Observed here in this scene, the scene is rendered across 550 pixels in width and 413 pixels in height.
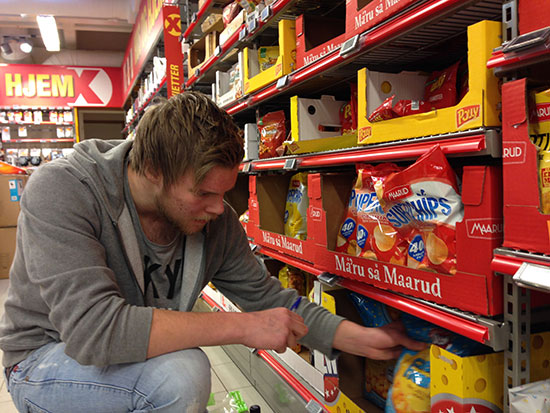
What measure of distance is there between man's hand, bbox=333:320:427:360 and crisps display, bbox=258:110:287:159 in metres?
1.40

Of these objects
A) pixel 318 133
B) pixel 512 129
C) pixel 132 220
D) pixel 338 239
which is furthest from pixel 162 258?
pixel 318 133

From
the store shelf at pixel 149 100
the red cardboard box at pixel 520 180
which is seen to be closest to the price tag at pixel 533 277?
the red cardboard box at pixel 520 180

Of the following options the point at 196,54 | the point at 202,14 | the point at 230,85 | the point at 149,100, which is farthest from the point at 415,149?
the point at 149,100

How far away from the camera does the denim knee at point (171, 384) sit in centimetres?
116

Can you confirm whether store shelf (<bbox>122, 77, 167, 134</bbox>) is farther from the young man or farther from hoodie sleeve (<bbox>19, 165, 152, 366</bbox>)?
hoodie sleeve (<bbox>19, 165, 152, 366</bbox>)

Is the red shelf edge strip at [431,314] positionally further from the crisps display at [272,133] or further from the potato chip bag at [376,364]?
the crisps display at [272,133]

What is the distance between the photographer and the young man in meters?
1.13

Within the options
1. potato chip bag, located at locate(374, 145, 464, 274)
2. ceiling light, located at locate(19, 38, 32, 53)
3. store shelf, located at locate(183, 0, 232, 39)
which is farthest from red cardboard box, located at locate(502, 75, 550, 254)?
ceiling light, located at locate(19, 38, 32, 53)

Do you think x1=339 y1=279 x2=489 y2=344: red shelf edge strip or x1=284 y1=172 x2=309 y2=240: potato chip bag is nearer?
x1=339 y1=279 x2=489 y2=344: red shelf edge strip

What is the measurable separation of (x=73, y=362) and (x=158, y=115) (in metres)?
0.69

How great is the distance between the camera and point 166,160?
1222 mm

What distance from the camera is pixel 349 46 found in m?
1.64

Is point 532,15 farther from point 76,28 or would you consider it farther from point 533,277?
point 76,28

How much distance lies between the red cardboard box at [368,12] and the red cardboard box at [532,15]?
0.36 metres
